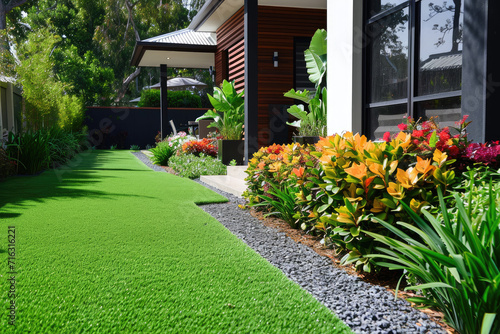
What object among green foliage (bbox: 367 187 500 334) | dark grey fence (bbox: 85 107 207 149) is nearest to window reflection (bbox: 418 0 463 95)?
green foliage (bbox: 367 187 500 334)

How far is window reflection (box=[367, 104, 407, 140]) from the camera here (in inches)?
192

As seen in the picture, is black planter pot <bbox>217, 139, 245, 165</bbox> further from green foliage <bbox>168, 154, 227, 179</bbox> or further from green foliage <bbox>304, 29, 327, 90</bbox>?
green foliage <bbox>304, 29, 327, 90</bbox>

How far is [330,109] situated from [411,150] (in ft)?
9.88

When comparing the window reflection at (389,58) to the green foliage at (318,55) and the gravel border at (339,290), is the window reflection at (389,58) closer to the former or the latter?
the gravel border at (339,290)

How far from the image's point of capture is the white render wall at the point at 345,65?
17.6 feet

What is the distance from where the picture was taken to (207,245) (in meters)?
3.42

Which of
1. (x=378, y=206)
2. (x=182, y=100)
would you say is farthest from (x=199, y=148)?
(x=182, y=100)

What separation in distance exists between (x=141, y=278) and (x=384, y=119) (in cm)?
358

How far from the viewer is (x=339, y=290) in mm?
2570

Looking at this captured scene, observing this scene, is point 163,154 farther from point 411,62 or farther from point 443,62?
point 443,62

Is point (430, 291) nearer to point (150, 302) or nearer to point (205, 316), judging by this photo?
point (205, 316)

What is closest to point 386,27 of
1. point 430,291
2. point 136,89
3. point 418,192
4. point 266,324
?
point 418,192

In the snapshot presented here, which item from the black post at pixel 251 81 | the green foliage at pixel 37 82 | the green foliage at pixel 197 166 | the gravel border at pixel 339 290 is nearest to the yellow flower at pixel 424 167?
the gravel border at pixel 339 290

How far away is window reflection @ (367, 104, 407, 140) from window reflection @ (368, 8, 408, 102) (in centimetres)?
12
